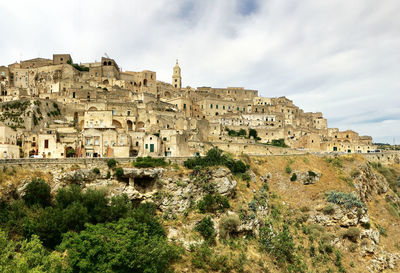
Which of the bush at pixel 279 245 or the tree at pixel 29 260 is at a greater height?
the tree at pixel 29 260

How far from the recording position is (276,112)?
67.8 meters

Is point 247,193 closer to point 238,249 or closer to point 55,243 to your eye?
point 238,249

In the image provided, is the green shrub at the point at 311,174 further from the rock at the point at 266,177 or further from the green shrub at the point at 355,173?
the green shrub at the point at 355,173

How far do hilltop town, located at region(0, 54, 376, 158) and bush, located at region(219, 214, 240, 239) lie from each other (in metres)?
13.1

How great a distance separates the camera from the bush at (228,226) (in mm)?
26906

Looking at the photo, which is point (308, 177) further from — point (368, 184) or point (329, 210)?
point (368, 184)

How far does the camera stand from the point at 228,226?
1065 inches

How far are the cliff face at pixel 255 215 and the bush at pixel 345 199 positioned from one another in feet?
0.33

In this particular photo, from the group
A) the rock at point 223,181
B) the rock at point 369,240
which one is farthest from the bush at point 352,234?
the rock at point 223,181

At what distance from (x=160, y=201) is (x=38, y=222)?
10008 mm

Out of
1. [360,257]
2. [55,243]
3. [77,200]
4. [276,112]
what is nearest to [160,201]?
[77,200]

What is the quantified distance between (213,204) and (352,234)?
48.6ft

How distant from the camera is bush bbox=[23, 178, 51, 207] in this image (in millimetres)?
25766

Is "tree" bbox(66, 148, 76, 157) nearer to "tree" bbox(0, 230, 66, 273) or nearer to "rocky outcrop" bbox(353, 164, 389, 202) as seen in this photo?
"tree" bbox(0, 230, 66, 273)
